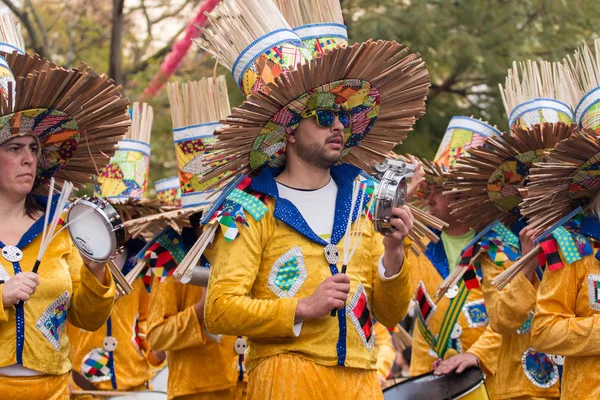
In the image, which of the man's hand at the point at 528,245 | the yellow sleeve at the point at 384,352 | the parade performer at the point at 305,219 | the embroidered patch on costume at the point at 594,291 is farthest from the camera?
the yellow sleeve at the point at 384,352

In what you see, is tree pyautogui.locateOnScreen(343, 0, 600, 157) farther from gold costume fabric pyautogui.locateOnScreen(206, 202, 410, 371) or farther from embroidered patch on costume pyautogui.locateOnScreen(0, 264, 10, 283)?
embroidered patch on costume pyautogui.locateOnScreen(0, 264, 10, 283)

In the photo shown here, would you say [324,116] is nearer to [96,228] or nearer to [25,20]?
[96,228]

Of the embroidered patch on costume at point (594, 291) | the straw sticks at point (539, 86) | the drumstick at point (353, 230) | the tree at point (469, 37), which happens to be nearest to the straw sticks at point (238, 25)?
the drumstick at point (353, 230)

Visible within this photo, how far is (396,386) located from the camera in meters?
6.09

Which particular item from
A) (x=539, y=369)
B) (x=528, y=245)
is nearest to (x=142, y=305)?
(x=539, y=369)

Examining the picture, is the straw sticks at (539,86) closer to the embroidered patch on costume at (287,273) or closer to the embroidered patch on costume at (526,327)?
the embroidered patch on costume at (526,327)

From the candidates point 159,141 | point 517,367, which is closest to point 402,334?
point 517,367

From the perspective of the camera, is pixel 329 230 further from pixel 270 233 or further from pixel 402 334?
pixel 402 334

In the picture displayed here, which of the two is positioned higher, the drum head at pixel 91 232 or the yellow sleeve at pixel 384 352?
the drum head at pixel 91 232

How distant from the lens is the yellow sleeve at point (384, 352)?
7.89 m

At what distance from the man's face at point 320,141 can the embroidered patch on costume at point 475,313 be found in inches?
99.4

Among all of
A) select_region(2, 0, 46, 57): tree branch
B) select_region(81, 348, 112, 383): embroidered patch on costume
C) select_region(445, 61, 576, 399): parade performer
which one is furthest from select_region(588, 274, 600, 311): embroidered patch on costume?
select_region(2, 0, 46, 57): tree branch

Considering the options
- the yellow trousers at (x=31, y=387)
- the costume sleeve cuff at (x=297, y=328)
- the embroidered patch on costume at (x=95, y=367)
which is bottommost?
the embroidered patch on costume at (x=95, y=367)

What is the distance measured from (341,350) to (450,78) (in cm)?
793
